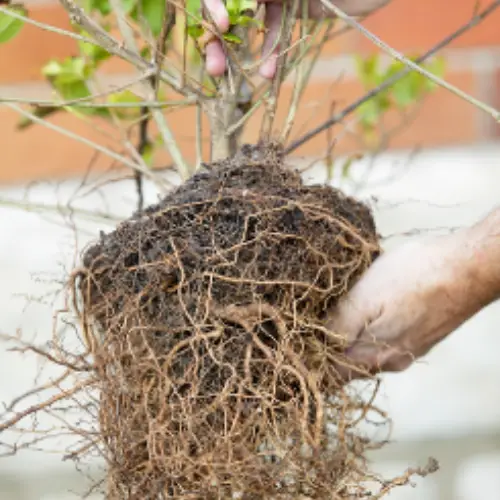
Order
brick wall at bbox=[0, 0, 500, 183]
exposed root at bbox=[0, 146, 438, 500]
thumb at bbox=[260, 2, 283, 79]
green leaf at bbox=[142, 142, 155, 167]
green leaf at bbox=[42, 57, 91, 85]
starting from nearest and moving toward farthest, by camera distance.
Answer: exposed root at bbox=[0, 146, 438, 500], thumb at bbox=[260, 2, 283, 79], green leaf at bbox=[42, 57, 91, 85], green leaf at bbox=[142, 142, 155, 167], brick wall at bbox=[0, 0, 500, 183]

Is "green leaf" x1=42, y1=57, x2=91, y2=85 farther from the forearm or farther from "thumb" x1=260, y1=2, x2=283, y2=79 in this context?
the forearm

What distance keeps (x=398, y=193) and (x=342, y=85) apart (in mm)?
213

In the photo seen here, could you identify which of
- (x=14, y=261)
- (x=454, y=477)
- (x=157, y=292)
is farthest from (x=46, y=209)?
(x=454, y=477)

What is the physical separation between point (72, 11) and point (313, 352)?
0.34 m

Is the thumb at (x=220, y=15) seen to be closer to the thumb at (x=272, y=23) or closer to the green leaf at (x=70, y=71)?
the thumb at (x=272, y=23)

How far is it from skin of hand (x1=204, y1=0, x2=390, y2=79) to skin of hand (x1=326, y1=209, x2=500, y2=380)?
21cm

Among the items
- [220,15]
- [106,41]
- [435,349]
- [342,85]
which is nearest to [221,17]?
[220,15]

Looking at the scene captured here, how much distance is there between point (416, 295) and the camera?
0.70 metres

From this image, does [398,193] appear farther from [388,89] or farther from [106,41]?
[106,41]

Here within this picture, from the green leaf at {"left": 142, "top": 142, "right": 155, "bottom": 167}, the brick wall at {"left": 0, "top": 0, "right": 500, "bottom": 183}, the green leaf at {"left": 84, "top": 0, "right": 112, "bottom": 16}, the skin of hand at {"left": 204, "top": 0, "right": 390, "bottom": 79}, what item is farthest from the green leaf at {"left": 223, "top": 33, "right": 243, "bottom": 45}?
the brick wall at {"left": 0, "top": 0, "right": 500, "bottom": 183}

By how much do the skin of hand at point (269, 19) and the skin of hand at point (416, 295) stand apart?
21 centimetres

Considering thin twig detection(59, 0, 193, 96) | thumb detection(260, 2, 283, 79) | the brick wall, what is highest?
the brick wall

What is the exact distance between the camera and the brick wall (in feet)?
4.39

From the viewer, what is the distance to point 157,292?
0.68 m
